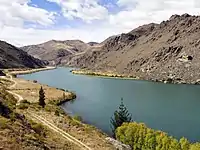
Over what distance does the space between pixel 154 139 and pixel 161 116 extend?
1575 inches

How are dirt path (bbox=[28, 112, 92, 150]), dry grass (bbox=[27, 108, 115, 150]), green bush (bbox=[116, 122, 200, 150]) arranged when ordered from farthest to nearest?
green bush (bbox=[116, 122, 200, 150]), dry grass (bbox=[27, 108, 115, 150]), dirt path (bbox=[28, 112, 92, 150])

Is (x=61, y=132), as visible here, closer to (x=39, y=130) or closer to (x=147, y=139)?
(x=39, y=130)

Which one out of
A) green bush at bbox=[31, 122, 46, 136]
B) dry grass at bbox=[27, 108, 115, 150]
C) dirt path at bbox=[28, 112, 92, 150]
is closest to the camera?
dirt path at bbox=[28, 112, 92, 150]

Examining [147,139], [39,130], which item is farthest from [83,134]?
[147,139]

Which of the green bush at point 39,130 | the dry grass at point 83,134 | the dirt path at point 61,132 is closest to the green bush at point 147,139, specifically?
the dry grass at point 83,134

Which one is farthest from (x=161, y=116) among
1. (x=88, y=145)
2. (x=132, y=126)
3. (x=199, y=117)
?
(x=88, y=145)

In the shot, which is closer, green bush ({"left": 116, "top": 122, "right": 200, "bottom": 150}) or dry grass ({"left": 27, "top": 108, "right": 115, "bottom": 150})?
dry grass ({"left": 27, "top": 108, "right": 115, "bottom": 150})

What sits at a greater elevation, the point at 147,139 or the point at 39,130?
the point at 39,130

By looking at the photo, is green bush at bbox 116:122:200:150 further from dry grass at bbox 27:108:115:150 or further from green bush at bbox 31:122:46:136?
green bush at bbox 31:122:46:136

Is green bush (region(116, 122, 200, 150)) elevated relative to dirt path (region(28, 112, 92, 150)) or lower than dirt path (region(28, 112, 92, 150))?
lower

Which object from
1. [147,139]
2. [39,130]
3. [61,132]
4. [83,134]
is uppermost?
[39,130]

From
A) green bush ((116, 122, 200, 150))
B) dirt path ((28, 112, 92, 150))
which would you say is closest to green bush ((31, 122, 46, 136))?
dirt path ((28, 112, 92, 150))

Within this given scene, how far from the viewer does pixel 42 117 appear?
188 feet

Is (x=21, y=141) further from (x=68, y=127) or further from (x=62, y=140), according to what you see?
(x=68, y=127)
